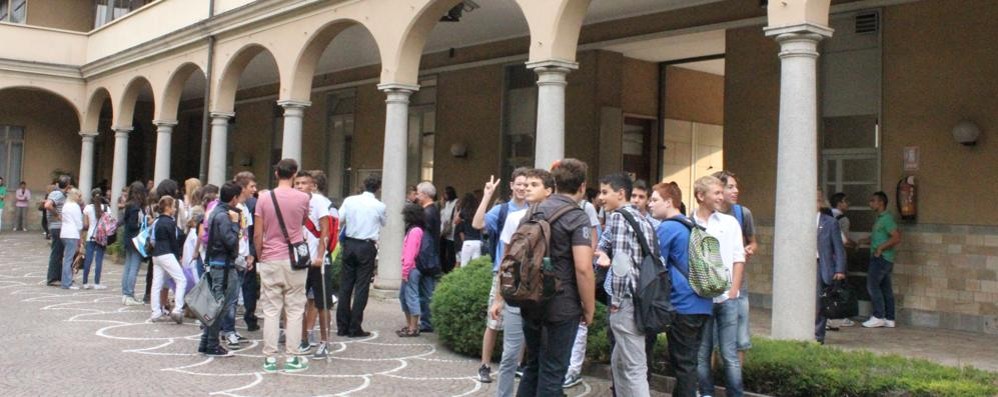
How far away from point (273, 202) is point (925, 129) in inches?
314

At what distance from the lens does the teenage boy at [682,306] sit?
5641 millimetres

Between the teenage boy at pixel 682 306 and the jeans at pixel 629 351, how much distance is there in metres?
0.34

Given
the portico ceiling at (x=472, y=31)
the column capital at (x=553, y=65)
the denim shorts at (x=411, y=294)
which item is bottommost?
the denim shorts at (x=411, y=294)

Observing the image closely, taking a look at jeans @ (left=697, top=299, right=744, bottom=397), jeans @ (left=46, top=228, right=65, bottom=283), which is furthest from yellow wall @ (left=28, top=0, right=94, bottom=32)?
jeans @ (left=697, top=299, right=744, bottom=397)

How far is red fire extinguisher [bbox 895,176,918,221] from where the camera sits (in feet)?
36.1

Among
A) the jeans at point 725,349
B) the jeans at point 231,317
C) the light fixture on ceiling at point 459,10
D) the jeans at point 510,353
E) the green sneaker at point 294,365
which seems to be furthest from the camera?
the light fixture on ceiling at point 459,10

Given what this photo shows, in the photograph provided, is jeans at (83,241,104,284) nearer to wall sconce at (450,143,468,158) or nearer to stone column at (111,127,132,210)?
wall sconce at (450,143,468,158)

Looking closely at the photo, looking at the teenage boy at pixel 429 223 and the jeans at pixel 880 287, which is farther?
the jeans at pixel 880 287

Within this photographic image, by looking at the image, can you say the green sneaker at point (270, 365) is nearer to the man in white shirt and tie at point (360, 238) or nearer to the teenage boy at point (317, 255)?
the teenage boy at point (317, 255)

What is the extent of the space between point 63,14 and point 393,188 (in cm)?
1918

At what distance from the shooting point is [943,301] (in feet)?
35.4

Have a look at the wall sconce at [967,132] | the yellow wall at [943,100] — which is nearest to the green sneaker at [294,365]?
the yellow wall at [943,100]

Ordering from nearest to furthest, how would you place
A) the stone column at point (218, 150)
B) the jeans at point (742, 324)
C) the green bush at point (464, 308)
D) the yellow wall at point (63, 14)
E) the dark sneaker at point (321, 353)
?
the jeans at point (742, 324) < the dark sneaker at point (321, 353) < the green bush at point (464, 308) < the stone column at point (218, 150) < the yellow wall at point (63, 14)

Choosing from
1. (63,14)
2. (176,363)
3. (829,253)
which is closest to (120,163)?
(63,14)
